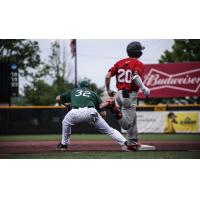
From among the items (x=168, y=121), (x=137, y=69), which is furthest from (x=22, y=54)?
(x=168, y=121)

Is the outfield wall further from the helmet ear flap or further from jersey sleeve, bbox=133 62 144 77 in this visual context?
jersey sleeve, bbox=133 62 144 77

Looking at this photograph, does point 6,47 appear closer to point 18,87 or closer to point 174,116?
point 18,87

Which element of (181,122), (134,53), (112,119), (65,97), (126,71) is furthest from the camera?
(181,122)

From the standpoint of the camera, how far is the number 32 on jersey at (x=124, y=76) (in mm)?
6324

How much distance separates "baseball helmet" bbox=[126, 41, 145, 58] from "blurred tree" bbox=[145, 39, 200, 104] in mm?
749

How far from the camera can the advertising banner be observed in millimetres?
Result: 15141

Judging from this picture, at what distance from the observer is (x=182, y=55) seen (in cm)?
1083

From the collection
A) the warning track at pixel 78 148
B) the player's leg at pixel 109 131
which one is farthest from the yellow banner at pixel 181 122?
the player's leg at pixel 109 131

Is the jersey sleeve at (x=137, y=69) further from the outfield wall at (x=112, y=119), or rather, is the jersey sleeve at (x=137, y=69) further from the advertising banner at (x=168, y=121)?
the advertising banner at (x=168, y=121)

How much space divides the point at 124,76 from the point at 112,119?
787 cm

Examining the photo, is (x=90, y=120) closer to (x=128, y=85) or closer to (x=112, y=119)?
(x=128, y=85)

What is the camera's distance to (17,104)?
14516 millimetres

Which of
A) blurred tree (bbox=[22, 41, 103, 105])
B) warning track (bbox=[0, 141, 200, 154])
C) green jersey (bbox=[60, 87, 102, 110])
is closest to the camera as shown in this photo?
green jersey (bbox=[60, 87, 102, 110])

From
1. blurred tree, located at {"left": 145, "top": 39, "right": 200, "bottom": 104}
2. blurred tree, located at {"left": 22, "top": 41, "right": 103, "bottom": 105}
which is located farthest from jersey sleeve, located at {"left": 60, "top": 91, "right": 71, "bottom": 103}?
blurred tree, located at {"left": 145, "top": 39, "right": 200, "bottom": 104}
